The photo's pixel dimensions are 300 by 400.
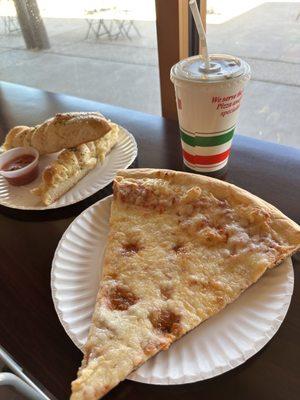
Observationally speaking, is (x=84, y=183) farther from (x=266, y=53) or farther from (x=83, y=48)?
(x=83, y=48)

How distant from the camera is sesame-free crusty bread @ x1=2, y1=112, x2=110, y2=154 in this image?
1.15 meters

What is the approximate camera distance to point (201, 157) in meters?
1.06

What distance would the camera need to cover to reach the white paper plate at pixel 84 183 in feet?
3.47

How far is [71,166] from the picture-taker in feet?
3.68

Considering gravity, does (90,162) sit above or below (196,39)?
below

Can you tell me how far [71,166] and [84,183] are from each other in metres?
0.07

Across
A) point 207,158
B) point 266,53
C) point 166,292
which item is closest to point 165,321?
point 166,292

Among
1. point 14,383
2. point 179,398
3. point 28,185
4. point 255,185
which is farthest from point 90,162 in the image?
point 179,398

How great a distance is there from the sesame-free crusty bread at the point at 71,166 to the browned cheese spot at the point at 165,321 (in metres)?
0.52

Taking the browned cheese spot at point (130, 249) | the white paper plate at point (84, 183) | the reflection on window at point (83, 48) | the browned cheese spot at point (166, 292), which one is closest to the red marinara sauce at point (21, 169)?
the white paper plate at point (84, 183)

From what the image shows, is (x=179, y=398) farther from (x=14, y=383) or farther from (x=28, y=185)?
(x=28, y=185)

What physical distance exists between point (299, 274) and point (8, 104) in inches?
60.7

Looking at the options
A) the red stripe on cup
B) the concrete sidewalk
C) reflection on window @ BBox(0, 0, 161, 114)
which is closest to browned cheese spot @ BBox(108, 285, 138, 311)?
the red stripe on cup

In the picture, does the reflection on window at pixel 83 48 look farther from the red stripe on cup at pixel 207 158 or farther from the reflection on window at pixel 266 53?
the red stripe on cup at pixel 207 158
